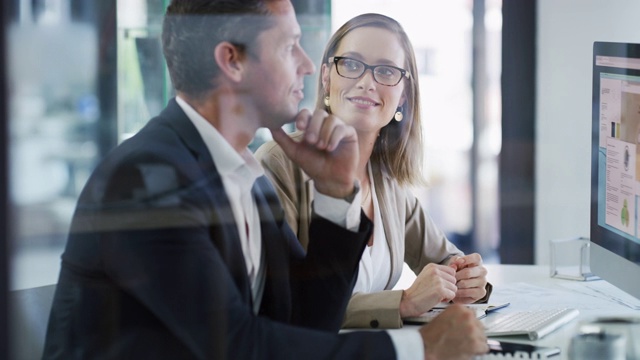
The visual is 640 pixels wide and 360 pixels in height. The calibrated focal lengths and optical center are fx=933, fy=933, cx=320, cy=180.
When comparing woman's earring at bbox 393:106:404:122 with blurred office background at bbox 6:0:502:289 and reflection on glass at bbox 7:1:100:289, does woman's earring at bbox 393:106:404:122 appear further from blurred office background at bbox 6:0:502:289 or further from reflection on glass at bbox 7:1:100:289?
reflection on glass at bbox 7:1:100:289

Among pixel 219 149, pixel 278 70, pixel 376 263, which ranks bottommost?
pixel 376 263

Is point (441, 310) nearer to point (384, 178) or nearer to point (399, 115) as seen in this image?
point (384, 178)

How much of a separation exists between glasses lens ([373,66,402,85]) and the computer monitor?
49cm

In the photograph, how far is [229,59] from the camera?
130cm

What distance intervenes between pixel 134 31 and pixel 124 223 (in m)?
0.29

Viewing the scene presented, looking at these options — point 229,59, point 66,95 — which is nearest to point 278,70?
point 229,59

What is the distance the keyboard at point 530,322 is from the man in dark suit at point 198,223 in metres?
0.23

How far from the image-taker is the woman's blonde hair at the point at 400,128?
1506mm

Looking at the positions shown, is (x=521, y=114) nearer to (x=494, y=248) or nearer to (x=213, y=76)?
(x=494, y=248)

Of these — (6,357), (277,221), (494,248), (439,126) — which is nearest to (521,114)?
(494,248)

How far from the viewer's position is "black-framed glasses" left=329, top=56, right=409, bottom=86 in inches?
58.8

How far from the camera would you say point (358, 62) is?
1.52m

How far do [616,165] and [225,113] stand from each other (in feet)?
2.97

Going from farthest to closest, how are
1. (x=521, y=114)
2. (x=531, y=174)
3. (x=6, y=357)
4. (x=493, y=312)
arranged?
(x=531, y=174)
(x=521, y=114)
(x=493, y=312)
(x=6, y=357)
